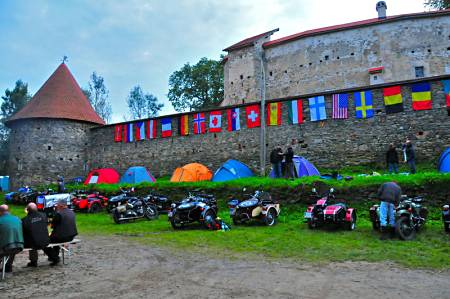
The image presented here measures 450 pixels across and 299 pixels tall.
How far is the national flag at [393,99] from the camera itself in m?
15.3

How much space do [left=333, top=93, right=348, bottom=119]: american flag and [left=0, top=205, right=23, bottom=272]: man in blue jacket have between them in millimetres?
14184

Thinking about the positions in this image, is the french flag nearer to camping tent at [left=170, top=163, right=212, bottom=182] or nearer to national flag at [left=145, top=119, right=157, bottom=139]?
national flag at [left=145, top=119, right=157, bottom=139]

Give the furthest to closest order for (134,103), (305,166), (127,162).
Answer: (134,103) → (127,162) → (305,166)

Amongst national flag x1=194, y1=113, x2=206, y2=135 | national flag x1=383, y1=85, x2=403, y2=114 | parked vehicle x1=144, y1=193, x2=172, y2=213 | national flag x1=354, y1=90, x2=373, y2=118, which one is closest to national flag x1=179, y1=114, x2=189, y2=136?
national flag x1=194, y1=113, x2=206, y2=135

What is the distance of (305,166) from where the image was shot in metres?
13.7

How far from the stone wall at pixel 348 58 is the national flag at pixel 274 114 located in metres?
10.5

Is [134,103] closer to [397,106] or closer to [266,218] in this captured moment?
[397,106]

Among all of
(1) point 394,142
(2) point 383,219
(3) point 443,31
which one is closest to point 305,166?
(1) point 394,142

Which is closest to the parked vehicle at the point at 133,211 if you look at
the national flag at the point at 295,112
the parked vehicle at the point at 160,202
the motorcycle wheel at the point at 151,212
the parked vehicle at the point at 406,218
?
the motorcycle wheel at the point at 151,212

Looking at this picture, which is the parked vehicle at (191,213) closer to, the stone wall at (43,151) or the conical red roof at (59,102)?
the stone wall at (43,151)

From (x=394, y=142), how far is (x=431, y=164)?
5.61 ft

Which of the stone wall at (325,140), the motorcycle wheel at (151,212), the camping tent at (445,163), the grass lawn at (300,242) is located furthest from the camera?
the stone wall at (325,140)

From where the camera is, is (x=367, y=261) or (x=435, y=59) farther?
(x=435, y=59)

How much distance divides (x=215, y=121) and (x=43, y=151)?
12378 millimetres
